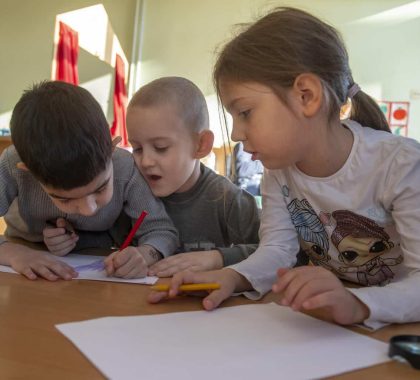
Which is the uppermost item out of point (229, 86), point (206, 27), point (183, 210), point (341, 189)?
point (206, 27)

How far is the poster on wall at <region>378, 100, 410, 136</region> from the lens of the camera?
3.71 m

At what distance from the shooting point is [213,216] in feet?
3.86

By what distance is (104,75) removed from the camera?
385 centimetres

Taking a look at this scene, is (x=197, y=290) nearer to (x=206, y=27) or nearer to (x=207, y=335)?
(x=207, y=335)

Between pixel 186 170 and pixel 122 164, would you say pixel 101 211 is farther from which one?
pixel 186 170

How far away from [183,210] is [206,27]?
2970 millimetres

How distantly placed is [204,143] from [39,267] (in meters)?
0.55

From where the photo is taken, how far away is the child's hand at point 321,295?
0.56 m

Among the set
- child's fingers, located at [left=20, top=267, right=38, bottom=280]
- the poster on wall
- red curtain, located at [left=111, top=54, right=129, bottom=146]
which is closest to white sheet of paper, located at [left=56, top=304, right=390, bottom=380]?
child's fingers, located at [left=20, top=267, right=38, bottom=280]

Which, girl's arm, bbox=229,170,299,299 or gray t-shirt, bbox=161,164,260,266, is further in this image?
gray t-shirt, bbox=161,164,260,266

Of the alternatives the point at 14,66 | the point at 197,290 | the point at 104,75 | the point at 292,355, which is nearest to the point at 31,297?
the point at 197,290

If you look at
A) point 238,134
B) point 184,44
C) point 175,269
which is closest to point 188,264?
point 175,269

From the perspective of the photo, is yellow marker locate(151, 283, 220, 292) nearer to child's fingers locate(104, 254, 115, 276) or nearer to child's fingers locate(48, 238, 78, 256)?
child's fingers locate(104, 254, 115, 276)

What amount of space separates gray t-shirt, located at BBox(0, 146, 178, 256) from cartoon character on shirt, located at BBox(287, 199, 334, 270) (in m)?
0.27
